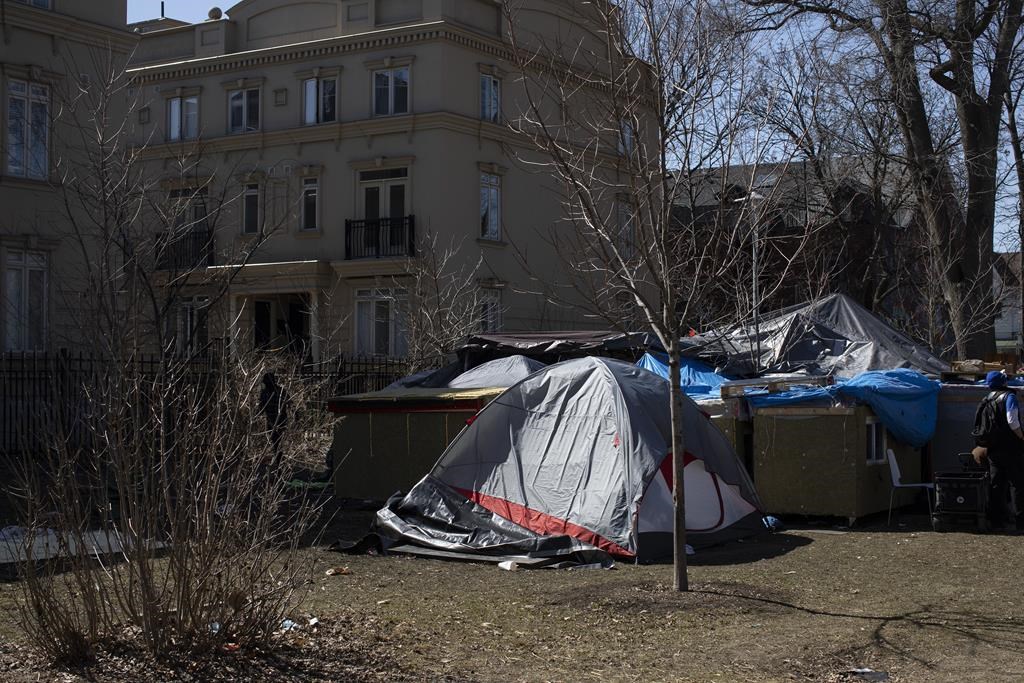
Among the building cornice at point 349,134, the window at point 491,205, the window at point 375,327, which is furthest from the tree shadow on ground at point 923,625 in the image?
the window at point 491,205

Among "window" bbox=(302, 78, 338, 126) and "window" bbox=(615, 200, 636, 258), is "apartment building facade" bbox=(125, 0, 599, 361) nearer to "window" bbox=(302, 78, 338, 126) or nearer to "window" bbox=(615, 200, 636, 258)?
"window" bbox=(302, 78, 338, 126)

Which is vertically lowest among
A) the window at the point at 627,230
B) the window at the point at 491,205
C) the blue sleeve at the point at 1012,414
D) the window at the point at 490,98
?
the blue sleeve at the point at 1012,414

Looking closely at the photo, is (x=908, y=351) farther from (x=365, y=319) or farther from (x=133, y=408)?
(x=365, y=319)

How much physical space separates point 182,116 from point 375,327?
9.04 metres

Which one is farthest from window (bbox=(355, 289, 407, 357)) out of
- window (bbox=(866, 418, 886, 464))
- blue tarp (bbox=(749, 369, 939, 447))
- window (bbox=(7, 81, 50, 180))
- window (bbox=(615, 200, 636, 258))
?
window (bbox=(866, 418, 886, 464))

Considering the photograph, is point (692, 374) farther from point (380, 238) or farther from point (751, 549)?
point (380, 238)

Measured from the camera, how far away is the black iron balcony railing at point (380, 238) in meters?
30.2

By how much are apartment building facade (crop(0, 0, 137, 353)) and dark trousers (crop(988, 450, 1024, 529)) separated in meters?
14.5

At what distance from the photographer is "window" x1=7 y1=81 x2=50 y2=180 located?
65.9 feet

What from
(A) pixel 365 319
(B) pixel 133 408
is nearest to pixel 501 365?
(B) pixel 133 408

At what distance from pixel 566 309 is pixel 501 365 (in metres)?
16.8

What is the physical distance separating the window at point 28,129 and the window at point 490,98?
13220 millimetres

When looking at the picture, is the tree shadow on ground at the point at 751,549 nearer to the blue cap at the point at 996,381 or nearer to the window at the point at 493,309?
the blue cap at the point at 996,381

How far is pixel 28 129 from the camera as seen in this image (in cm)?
2014
